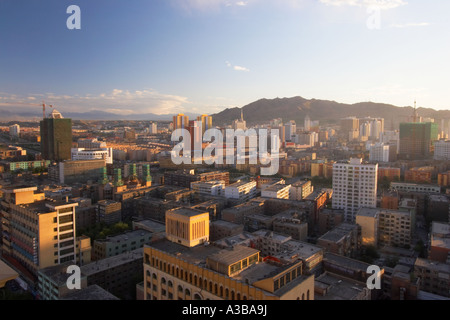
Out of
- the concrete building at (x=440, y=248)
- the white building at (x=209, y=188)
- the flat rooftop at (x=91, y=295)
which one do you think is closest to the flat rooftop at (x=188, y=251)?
the flat rooftop at (x=91, y=295)

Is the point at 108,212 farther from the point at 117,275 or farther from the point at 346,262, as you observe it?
the point at 346,262

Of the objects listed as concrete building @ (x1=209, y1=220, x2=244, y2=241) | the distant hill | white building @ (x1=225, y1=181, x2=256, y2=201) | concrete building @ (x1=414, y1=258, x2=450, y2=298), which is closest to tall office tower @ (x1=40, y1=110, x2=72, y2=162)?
→ white building @ (x1=225, y1=181, x2=256, y2=201)

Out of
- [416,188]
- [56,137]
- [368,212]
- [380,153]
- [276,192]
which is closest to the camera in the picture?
[368,212]

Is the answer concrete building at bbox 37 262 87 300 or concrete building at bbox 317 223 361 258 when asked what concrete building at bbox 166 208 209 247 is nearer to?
concrete building at bbox 37 262 87 300

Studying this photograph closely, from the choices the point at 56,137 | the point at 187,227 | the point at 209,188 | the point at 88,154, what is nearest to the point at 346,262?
the point at 187,227

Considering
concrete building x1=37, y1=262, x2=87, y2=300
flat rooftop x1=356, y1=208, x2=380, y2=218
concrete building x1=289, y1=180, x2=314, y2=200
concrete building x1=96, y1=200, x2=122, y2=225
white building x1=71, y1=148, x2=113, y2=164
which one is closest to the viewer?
concrete building x1=37, y1=262, x2=87, y2=300

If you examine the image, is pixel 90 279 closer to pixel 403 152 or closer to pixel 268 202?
pixel 268 202

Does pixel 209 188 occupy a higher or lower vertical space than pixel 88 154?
lower

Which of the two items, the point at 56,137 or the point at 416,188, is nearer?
the point at 416,188
